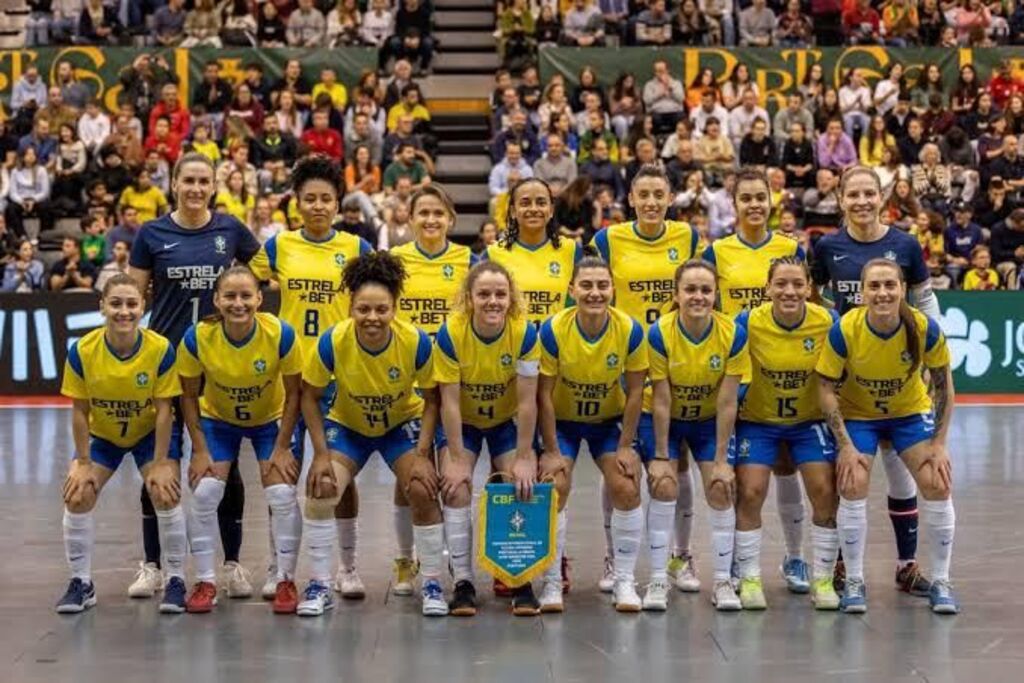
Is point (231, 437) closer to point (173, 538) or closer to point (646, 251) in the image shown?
point (173, 538)

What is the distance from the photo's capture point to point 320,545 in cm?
838

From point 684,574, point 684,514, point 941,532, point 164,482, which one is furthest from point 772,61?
point 164,482

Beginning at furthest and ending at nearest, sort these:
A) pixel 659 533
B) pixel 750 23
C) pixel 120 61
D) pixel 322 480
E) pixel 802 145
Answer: pixel 750 23, pixel 120 61, pixel 802 145, pixel 659 533, pixel 322 480

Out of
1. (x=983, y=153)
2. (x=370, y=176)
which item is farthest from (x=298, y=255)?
(x=983, y=153)

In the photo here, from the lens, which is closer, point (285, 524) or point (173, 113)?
point (285, 524)

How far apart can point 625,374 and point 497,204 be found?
10714 millimetres

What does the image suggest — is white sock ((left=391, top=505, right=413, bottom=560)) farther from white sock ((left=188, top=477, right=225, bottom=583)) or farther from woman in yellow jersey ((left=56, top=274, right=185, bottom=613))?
woman in yellow jersey ((left=56, top=274, right=185, bottom=613))

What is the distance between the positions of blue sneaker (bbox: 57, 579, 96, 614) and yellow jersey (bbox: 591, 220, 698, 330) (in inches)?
124

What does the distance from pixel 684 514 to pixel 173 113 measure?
12918 millimetres

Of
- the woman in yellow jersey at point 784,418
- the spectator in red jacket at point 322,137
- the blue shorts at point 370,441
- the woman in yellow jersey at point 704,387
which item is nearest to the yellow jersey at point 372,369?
the blue shorts at point 370,441

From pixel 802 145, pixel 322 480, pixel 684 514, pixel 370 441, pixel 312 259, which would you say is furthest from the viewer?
pixel 802 145

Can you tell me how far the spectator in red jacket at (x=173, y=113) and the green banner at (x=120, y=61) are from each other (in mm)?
940

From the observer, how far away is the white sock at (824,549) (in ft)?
27.9

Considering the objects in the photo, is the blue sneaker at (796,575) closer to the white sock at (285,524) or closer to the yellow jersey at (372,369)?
the yellow jersey at (372,369)
